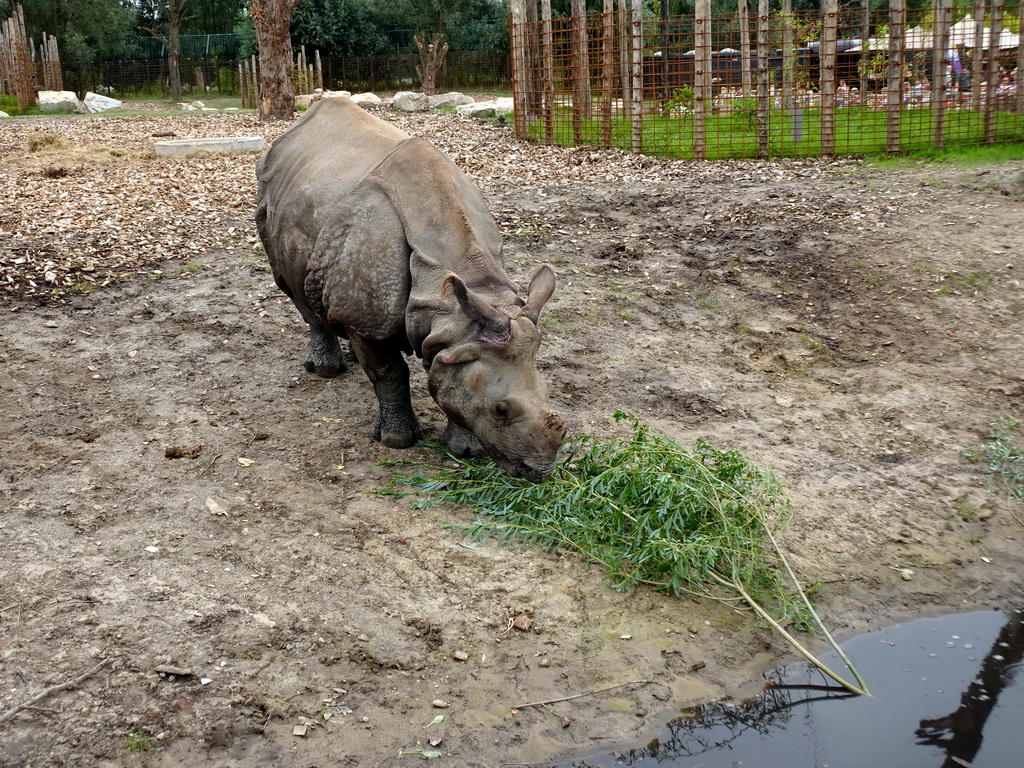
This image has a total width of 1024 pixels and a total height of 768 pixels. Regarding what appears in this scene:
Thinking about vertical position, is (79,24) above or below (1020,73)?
above

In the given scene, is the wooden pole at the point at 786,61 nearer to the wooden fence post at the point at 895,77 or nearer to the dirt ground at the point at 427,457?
the wooden fence post at the point at 895,77

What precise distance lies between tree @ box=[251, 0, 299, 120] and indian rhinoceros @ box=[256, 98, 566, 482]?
15961 mm

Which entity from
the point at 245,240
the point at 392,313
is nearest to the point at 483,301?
the point at 392,313

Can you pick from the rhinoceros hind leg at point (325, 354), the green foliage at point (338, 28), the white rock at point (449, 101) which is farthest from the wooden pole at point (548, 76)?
the green foliage at point (338, 28)

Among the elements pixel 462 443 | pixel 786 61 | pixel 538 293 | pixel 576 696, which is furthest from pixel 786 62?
pixel 576 696

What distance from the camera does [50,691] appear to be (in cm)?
390

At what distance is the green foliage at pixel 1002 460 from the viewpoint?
19.4ft

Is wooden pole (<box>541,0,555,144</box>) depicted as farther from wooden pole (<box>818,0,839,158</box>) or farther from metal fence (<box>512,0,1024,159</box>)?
wooden pole (<box>818,0,839,158</box>)

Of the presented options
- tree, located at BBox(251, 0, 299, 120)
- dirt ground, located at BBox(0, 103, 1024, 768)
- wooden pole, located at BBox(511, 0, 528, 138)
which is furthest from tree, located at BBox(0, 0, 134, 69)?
dirt ground, located at BBox(0, 103, 1024, 768)

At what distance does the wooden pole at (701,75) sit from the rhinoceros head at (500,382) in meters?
9.56

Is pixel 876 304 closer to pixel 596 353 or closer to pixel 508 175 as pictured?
pixel 596 353

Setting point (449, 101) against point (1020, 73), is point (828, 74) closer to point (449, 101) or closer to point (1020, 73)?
point (1020, 73)

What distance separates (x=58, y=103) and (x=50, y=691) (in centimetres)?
2846

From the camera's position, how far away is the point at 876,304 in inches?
339
